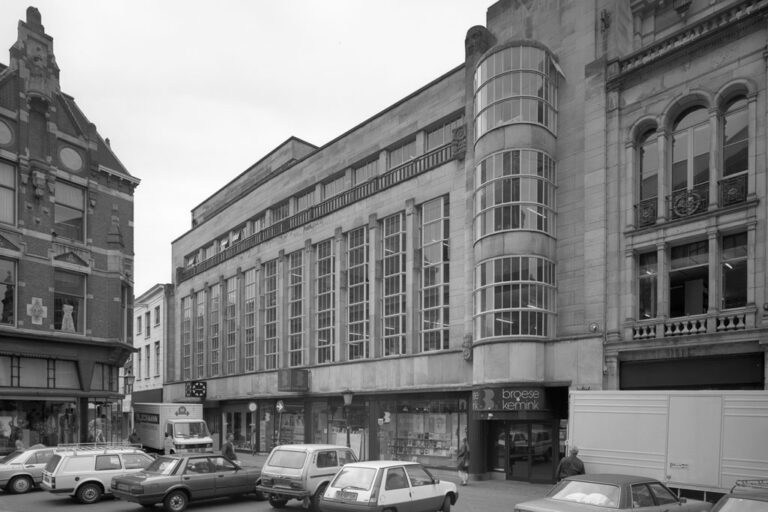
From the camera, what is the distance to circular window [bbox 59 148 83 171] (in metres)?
33.4

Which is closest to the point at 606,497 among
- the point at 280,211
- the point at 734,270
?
the point at 734,270

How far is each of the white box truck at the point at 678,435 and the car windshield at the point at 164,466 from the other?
34.2 ft

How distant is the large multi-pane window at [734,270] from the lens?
19.7 m

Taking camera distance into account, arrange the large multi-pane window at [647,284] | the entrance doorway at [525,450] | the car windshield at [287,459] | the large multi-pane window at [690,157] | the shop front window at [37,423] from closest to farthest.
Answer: the car windshield at [287,459]
the large multi-pane window at [690,157]
the large multi-pane window at [647,284]
the entrance doorway at [525,450]
the shop front window at [37,423]

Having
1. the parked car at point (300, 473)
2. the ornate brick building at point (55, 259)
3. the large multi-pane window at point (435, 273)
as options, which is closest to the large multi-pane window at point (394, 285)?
the large multi-pane window at point (435, 273)

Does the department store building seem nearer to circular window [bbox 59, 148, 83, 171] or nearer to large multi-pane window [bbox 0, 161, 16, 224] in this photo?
circular window [bbox 59, 148, 83, 171]

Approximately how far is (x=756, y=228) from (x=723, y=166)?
2254mm

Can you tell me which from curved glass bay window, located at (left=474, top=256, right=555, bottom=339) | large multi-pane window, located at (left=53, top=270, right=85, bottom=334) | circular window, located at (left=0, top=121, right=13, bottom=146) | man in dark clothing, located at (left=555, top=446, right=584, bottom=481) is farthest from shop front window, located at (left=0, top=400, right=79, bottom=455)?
man in dark clothing, located at (left=555, top=446, right=584, bottom=481)

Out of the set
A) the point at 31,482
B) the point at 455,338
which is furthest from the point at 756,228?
the point at 31,482

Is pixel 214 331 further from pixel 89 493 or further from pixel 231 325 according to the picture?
pixel 89 493

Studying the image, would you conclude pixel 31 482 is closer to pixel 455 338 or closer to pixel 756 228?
pixel 455 338

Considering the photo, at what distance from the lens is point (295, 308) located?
3916 cm

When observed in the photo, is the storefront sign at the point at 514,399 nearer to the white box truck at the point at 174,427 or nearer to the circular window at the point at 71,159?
the white box truck at the point at 174,427

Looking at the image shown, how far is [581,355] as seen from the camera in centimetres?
2292
